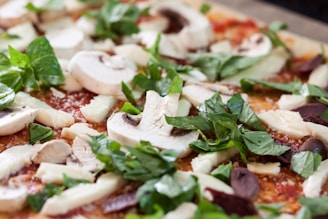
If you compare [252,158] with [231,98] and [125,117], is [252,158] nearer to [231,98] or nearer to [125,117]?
[231,98]

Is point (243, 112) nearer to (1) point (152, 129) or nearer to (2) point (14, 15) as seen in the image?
(1) point (152, 129)

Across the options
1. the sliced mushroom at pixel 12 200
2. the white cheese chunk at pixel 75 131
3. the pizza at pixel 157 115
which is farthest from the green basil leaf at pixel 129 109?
the sliced mushroom at pixel 12 200

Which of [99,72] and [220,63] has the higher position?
[99,72]

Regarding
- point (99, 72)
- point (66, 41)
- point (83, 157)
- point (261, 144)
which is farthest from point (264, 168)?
point (66, 41)

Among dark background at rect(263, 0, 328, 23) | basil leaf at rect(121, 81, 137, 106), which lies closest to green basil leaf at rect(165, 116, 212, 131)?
basil leaf at rect(121, 81, 137, 106)

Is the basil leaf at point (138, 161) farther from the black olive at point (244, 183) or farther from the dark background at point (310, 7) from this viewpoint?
the dark background at point (310, 7)
